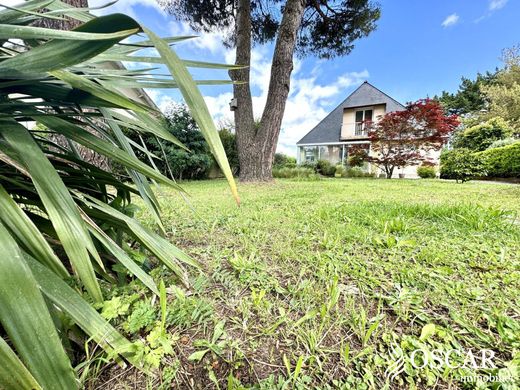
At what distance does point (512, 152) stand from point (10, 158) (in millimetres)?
13919

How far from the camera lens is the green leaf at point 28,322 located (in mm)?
344

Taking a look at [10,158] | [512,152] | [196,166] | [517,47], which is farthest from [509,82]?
Answer: [10,158]

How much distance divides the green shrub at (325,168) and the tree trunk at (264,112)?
7.12m

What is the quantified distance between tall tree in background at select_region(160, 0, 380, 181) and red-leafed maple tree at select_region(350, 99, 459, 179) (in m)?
3.82

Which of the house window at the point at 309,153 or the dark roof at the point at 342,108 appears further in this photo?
the house window at the point at 309,153

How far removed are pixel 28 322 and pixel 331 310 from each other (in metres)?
0.74

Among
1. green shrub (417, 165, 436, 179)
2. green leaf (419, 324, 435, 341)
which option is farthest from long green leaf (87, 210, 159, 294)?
green shrub (417, 165, 436, 179)

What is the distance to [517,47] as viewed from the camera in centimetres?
1644

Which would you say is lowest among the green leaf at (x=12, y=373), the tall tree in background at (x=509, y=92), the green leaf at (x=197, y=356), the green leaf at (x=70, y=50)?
the green leaf at (x=197, y=356)

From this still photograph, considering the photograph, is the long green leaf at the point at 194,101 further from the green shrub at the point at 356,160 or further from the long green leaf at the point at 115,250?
the green shrub at the point at 356,160

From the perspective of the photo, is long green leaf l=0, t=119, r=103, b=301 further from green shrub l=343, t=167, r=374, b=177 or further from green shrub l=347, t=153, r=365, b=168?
green shrub l=347, t=153, r=365, b=168

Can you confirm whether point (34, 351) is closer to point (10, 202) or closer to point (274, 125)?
point (10, 202)

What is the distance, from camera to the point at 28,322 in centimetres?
35

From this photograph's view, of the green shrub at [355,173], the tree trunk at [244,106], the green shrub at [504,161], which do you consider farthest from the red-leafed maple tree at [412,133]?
the tree trunk at [244,106]
